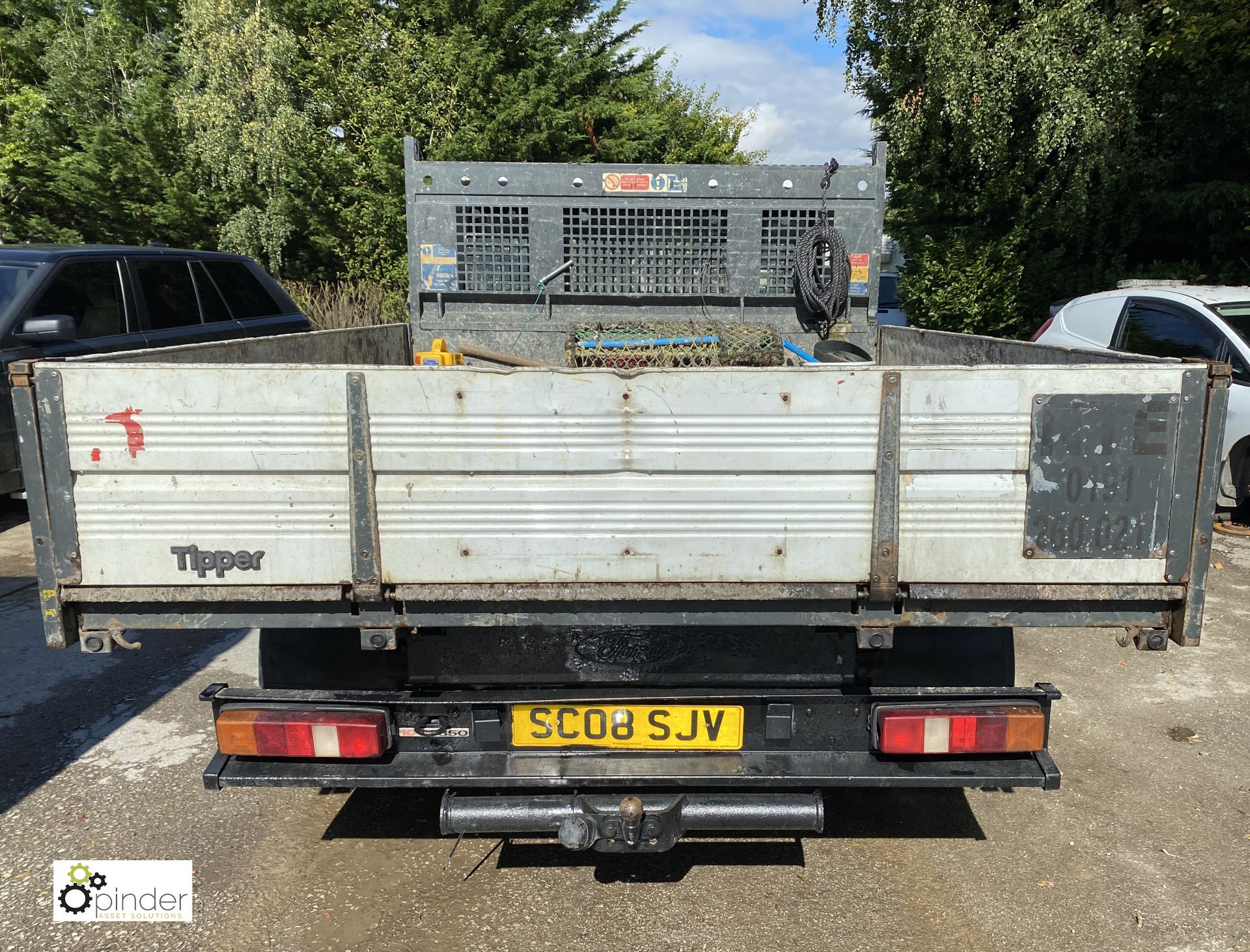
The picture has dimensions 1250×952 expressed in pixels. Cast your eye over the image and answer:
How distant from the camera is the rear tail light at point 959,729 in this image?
2.58 metres

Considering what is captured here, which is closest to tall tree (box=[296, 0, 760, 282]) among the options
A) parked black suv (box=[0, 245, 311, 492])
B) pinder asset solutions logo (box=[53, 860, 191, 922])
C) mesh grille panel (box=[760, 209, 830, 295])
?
parked black suv (box=[0, 245, 311, 492])

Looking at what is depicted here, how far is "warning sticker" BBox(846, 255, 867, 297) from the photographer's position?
4656 mm

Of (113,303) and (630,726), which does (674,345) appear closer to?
(630,726)

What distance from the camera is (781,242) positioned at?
4742 millimetres

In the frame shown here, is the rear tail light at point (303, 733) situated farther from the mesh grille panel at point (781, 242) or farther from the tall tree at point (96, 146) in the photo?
the tall tree at point (96, 146)

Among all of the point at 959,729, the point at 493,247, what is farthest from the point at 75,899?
the point at 493,247

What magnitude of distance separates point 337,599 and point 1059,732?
3438 millimetres

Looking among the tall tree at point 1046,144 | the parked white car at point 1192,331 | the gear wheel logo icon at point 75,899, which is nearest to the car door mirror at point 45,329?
the gear wheel logo icon at point 75,899

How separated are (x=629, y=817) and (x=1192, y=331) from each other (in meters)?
6.56

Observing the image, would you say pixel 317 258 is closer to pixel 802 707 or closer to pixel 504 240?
pixel 504 240

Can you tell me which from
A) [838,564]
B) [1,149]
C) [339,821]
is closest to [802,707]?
[838,564]

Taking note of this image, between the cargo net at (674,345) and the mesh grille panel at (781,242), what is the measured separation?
0.82 feet

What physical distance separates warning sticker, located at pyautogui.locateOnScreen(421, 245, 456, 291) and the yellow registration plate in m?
2.88

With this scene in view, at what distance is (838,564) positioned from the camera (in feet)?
7.57
